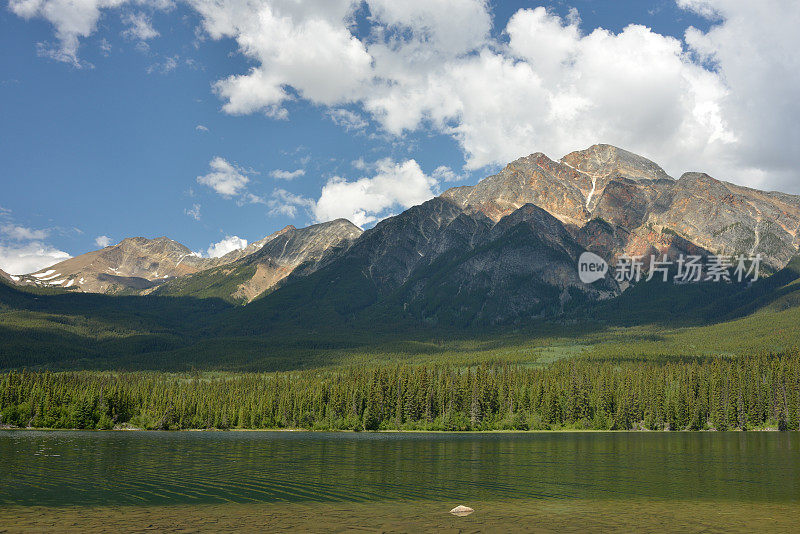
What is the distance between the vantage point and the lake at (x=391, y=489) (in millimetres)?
45312

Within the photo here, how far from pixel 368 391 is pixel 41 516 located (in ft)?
508

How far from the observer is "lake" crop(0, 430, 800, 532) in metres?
45.3

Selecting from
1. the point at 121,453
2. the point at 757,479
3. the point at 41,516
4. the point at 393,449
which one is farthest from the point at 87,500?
the point at 757,479

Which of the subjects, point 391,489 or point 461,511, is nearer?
point 461,511

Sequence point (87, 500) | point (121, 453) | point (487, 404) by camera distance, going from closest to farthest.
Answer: point (87, 500), point (121, 453), point (487, 404)

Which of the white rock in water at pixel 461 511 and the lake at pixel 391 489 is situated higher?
the white rock in water at pixel 461 511

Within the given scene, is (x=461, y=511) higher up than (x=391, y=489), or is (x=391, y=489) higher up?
(x=461, y=511)

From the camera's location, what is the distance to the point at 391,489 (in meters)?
63.2

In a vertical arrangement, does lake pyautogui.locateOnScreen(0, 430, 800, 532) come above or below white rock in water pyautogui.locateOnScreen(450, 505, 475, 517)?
below

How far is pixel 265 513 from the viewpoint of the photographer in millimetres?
48625

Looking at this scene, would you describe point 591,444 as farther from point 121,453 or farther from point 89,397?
point 89,397

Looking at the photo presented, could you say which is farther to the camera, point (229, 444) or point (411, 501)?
point (229, 444)

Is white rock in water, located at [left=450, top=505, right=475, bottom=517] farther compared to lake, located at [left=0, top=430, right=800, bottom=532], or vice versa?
white rock in water, located at [left=450, top=505, right=475, bottom=517]

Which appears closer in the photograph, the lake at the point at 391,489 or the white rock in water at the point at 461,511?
the lake at the point at 391,489
